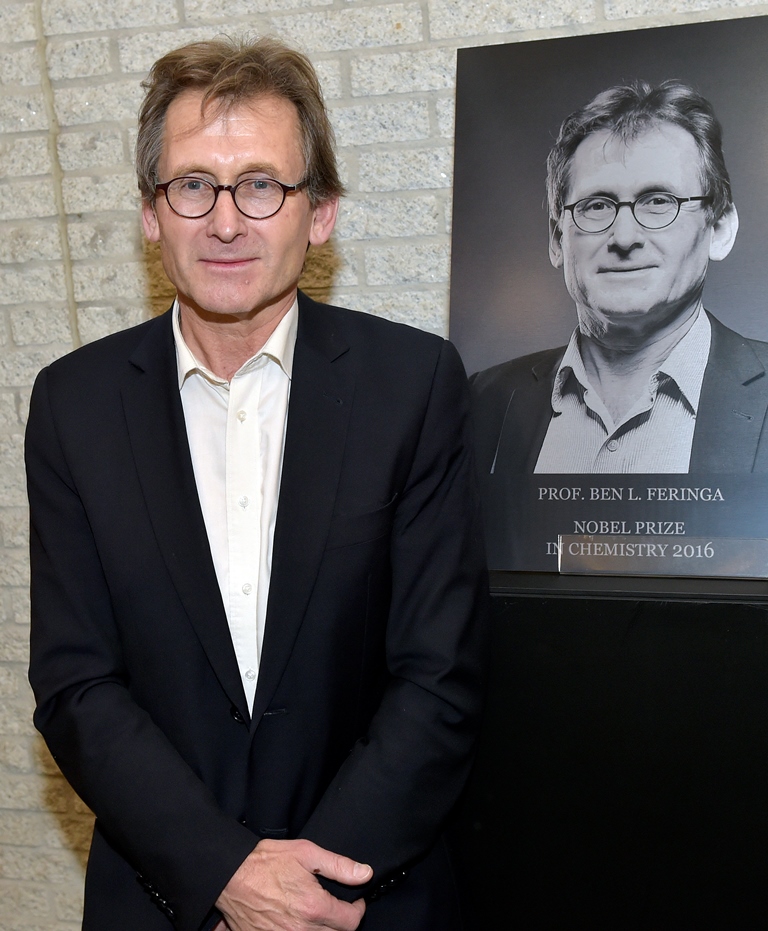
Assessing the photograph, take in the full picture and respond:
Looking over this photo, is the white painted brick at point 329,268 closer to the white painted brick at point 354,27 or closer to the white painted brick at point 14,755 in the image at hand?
the white painted brick at point 354,27

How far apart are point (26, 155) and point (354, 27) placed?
848 mm

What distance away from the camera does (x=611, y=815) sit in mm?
1764

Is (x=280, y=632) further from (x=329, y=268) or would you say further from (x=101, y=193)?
(x=101, y=193)

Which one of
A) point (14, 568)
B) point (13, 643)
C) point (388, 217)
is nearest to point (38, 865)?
point (13, 643)

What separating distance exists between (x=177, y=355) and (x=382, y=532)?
46 centimetres

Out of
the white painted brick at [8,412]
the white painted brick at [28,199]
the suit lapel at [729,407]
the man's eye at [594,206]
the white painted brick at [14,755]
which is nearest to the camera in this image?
the suit lapel at [729,407]

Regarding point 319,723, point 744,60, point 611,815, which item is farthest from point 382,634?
point 744,60

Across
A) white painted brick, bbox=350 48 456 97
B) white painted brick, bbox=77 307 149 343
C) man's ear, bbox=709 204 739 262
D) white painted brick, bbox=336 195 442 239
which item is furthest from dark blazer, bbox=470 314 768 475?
white painted brick, bbox=77 307 149 343

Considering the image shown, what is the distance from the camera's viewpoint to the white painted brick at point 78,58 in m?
2.30

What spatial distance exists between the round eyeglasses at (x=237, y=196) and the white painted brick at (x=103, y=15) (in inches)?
37.6

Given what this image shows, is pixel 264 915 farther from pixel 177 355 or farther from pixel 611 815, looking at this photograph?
pixel 177 355

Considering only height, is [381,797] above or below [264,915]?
above

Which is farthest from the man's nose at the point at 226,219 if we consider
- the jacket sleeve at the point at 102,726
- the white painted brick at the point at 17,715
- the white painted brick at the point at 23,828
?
the white painted brick at the point at 23,828

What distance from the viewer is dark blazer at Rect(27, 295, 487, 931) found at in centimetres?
148
